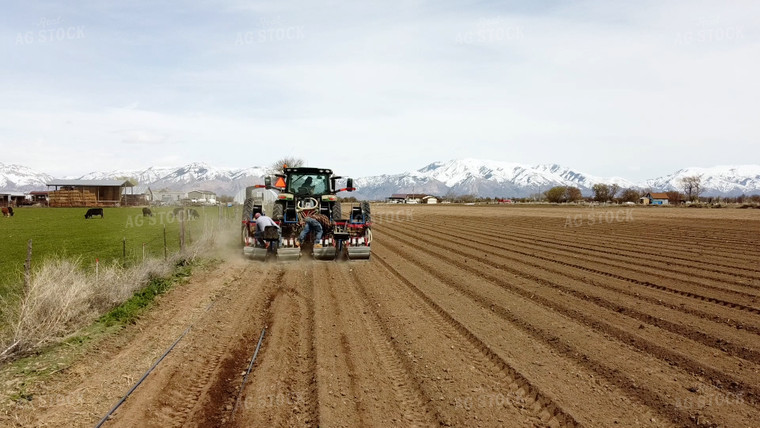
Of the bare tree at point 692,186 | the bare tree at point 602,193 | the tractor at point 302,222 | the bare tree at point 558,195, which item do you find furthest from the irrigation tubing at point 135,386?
the bare tree at point 692,186

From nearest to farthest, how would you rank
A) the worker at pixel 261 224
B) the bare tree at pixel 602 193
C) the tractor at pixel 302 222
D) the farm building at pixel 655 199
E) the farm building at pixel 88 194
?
the worker at pixel 261 224, the tractor at pixel 302 222, the farm building at pixel 88 194, the farm building at pixel 655 199, the bare tree at pixel 602 193

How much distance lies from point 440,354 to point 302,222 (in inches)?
320

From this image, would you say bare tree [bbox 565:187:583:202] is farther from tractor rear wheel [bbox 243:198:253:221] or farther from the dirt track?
tractor rear wheel [bbox 243:198:253:221]

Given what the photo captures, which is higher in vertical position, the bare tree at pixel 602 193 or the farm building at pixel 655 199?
the bare tree at pixel 602 193

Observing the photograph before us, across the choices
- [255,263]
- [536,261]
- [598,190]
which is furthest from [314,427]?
[598,190]

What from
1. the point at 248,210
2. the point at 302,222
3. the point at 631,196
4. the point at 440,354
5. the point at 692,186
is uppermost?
the point at 692,186

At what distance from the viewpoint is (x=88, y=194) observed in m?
66.6

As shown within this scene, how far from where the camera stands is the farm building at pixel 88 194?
6569 centimetres

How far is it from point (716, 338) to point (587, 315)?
1.70m

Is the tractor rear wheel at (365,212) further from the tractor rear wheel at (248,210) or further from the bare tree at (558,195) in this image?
the bare tree at (558,195)

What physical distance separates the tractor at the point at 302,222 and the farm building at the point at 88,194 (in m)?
64.9

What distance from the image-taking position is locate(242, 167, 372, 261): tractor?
12.2 metres

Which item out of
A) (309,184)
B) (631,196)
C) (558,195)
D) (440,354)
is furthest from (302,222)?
(631,196)

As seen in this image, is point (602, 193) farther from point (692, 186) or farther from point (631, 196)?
point (692, 186)
